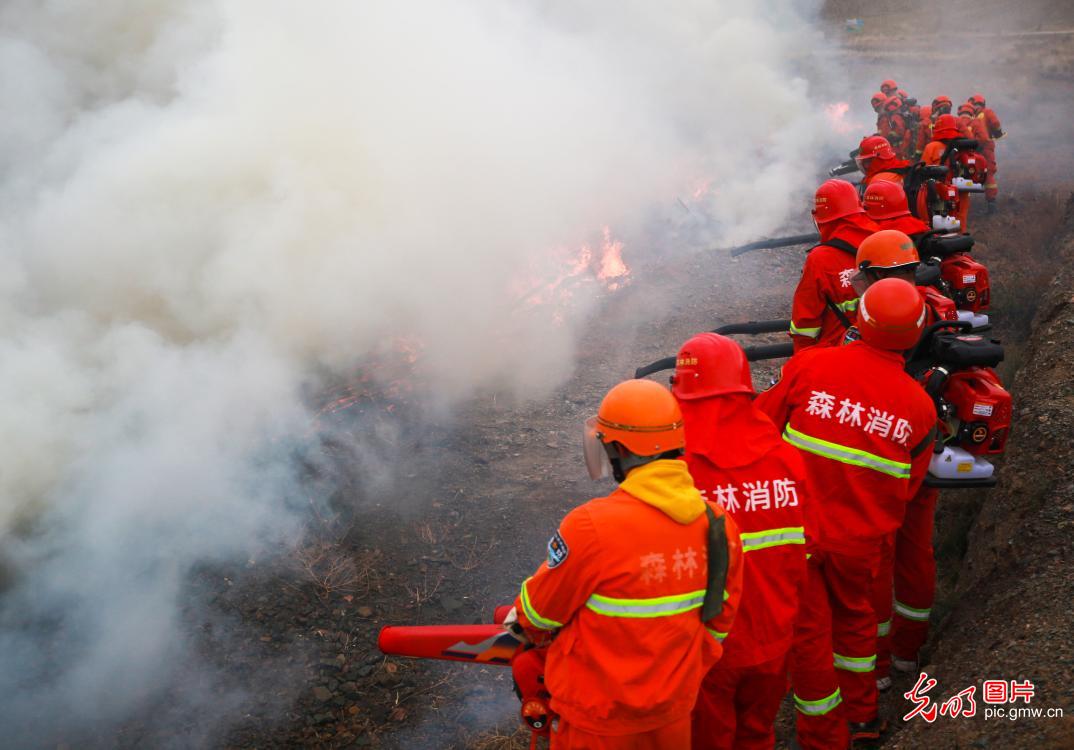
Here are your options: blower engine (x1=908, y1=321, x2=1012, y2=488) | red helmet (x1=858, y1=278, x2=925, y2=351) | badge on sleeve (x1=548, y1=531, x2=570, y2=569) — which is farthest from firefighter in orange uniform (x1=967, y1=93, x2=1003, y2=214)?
badge on sleeve (x1=548, y1=531, x2=570, y2=569)

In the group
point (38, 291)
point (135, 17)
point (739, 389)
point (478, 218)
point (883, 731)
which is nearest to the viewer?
point (739, 389)

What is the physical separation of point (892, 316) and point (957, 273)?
9.10ft

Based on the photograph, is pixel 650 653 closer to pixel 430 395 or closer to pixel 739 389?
pixel 739 389

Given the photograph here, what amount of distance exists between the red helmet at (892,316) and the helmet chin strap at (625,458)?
1.37m

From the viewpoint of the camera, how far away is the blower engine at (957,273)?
564 cm

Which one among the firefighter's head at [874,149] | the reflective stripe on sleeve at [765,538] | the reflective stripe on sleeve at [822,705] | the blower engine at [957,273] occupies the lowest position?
the reflective stripe on sleeve at [822,705]

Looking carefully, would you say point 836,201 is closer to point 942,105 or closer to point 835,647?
point 835,647

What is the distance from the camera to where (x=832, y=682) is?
3.27m

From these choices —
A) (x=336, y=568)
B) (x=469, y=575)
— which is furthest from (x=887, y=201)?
(x=336, y=568)

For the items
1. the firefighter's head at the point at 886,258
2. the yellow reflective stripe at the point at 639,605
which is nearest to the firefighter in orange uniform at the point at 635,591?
the yellow reflective stripe at the point at 639,605

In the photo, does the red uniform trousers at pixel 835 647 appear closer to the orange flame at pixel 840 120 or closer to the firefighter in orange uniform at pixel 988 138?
the firefighter in orange uniform at pixel 988 138

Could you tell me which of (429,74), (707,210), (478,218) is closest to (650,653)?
(478,218)

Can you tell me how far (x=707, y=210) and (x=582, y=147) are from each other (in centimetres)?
257

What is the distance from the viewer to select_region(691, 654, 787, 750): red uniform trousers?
287 centimetres
